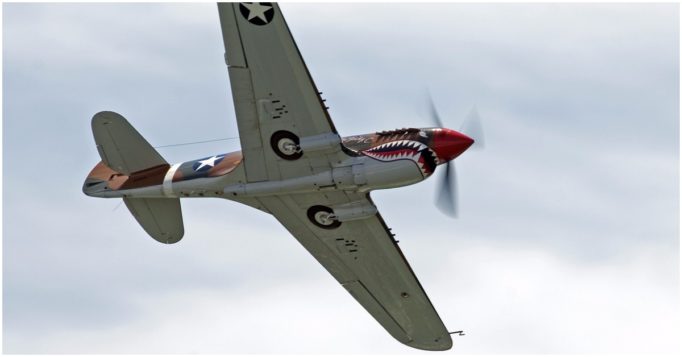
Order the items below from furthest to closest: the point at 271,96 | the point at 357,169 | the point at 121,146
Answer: the point at 121,146 < the point at 357,169 < the point at 271,96

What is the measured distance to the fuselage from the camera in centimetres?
2947

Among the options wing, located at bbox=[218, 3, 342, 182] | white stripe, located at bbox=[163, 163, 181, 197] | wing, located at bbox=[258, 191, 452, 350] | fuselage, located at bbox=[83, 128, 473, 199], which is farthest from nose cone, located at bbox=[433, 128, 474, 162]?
white stripe, located at bbox=[163, 163, 181, 197]

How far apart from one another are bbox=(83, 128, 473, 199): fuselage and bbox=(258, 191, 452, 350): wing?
1.16 meters

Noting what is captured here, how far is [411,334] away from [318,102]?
1005 cm

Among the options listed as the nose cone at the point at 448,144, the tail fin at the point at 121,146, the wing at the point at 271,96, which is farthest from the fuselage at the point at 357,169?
the tail fin at the point at 121,146

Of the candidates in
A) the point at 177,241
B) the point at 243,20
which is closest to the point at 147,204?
the point at 177,241

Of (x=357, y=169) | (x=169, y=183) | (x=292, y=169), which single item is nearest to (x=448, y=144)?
(x=357, y=169)

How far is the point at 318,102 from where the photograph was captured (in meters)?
29.3

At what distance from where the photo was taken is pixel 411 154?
29469 mm

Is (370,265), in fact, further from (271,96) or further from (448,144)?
(271,96)

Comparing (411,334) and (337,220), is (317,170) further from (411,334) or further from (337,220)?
(411,334)

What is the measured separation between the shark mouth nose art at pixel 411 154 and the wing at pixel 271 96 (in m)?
1.15

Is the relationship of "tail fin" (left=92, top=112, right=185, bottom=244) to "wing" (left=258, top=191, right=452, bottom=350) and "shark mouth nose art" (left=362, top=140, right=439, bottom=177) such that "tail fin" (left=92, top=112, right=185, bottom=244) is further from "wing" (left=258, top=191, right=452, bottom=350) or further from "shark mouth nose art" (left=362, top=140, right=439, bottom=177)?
"shark mouth nose art" (left=362, top=140, right=439, bottom=177)

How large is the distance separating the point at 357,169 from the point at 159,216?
283 inches
